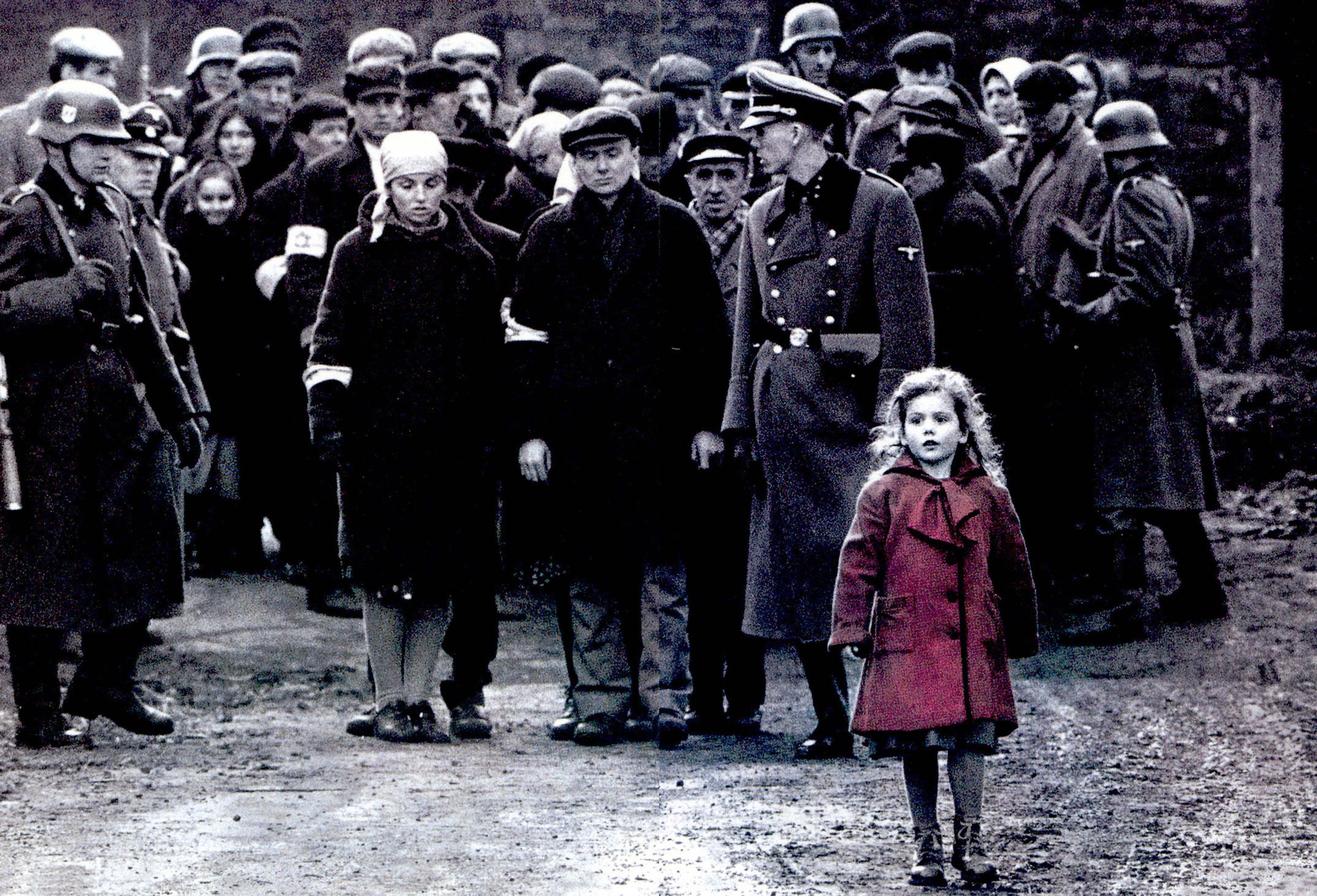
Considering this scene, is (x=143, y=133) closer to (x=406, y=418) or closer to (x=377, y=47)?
(x=377, y=47)

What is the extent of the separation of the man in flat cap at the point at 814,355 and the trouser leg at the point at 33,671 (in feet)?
7.42

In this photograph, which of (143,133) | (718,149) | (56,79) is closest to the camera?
(718,149)

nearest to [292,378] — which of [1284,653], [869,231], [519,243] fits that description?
[519,243]

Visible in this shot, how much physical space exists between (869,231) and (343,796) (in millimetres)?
2367

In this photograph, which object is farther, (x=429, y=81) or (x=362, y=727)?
(x=429, y=81)

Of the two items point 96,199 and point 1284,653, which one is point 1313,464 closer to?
point 1284,653

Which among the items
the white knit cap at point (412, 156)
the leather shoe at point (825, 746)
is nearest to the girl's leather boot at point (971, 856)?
the leather shoe at point (825, 746)

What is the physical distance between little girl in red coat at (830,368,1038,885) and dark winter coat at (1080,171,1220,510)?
12.2ft

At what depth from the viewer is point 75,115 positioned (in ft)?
23.9

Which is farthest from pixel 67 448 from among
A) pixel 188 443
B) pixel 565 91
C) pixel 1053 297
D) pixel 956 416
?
pixel 1053 297

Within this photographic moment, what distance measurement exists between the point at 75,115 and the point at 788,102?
2308 millimetres

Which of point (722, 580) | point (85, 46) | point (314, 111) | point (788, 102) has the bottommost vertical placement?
point (722, 580)

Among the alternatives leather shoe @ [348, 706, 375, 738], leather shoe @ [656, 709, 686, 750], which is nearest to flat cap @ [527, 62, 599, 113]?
leather shoe @ [348, 706, 375, 738]

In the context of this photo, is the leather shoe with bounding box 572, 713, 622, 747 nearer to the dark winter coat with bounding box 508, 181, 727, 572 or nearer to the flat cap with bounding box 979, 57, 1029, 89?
the dark winter coat with bounding box 508, 181, 727, 572
